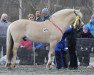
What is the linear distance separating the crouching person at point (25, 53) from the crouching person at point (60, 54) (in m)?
1.46

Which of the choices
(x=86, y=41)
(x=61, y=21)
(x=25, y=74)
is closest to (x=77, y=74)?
(x=25, y=74)

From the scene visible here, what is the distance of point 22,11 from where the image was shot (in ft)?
163

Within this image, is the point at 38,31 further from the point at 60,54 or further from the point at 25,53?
the point at 25,53

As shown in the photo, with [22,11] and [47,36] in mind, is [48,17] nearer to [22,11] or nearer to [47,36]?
[47,36]

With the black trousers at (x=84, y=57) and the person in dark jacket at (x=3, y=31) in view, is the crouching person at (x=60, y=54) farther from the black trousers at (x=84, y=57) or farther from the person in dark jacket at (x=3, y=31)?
the person in dark jacket at (x=3, y=31)

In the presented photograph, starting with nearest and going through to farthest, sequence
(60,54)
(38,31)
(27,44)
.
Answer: (38,31)
(60,54)
(27,44)

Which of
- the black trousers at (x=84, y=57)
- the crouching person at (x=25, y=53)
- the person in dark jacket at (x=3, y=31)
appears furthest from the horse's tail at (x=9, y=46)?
the black trousers at (x=84, y=57)

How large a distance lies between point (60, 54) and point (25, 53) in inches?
72.0

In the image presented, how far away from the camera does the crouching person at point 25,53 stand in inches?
805

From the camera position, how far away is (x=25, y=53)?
20641 mm

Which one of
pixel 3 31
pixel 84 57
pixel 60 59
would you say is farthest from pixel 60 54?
pixel 3 31

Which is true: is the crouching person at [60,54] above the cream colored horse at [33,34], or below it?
below

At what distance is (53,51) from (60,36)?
56 cm

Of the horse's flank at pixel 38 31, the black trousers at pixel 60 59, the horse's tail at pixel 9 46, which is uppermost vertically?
the horse's flank at pixel 38 31
